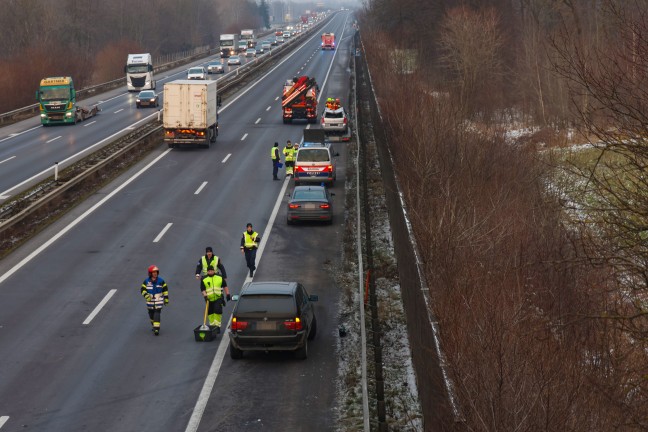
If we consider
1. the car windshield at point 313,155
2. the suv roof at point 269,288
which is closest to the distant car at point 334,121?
the car windshield at point 313,155

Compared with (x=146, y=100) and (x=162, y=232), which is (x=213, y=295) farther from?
(x=146, y=100)

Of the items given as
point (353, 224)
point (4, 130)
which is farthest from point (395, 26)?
point (353, 224)

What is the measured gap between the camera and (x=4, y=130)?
6078 centimetres

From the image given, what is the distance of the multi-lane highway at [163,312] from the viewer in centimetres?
1745

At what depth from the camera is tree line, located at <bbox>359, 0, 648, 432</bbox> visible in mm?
13914

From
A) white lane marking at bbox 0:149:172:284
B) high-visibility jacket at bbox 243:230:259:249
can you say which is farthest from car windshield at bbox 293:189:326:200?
white lane marking at bbox 0:149:172:284

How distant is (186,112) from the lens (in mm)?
49219

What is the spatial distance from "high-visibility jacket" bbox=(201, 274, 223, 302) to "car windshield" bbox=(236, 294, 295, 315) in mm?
1922

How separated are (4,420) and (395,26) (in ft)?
297

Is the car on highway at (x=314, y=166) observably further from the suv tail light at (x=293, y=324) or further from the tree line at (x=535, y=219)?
the suv tail light at (x=293, y=324)

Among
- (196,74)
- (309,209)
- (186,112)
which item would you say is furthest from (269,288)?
(196,74)

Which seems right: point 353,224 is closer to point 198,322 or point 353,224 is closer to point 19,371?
point 198,322

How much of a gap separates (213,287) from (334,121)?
33.6 metres

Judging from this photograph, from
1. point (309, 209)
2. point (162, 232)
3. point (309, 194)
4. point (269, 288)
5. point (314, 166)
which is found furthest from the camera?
point (314, 166)
